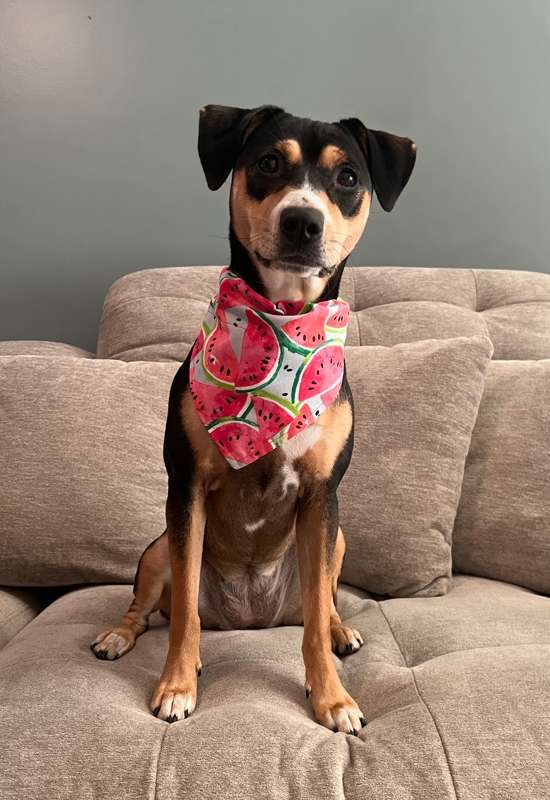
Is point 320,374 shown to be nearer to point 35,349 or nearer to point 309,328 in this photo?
point 309,328

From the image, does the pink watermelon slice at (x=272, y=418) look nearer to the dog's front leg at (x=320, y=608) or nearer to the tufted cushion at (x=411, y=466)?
the dog's front leg at (x=320, y=608)

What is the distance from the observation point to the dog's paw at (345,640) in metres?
1.45

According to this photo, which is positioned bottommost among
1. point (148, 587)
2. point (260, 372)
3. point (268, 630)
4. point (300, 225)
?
point (268, 630)

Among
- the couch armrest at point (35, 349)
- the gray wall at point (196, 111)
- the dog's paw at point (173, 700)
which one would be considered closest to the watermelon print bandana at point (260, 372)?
the dog's paw at point (173, 700)

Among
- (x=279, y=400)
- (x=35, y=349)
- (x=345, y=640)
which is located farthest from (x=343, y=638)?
(x=35, y=349)

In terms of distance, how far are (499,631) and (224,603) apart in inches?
22.4

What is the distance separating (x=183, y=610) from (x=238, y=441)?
0.31 m

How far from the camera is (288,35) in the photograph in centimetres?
262

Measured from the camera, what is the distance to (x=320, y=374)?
4.48 ft

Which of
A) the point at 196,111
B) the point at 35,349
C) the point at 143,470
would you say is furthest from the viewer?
the point at 196,111

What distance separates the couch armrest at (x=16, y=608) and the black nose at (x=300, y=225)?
1.04m

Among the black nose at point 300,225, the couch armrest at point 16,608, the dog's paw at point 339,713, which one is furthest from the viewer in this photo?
the couch armrest at point 16,608

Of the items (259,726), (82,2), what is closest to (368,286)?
(82,2)

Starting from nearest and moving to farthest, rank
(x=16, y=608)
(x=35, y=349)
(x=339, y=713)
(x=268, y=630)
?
(x=339, y=713), (x=268, y=630), (x=16, y=608), (x=35, y=349)
